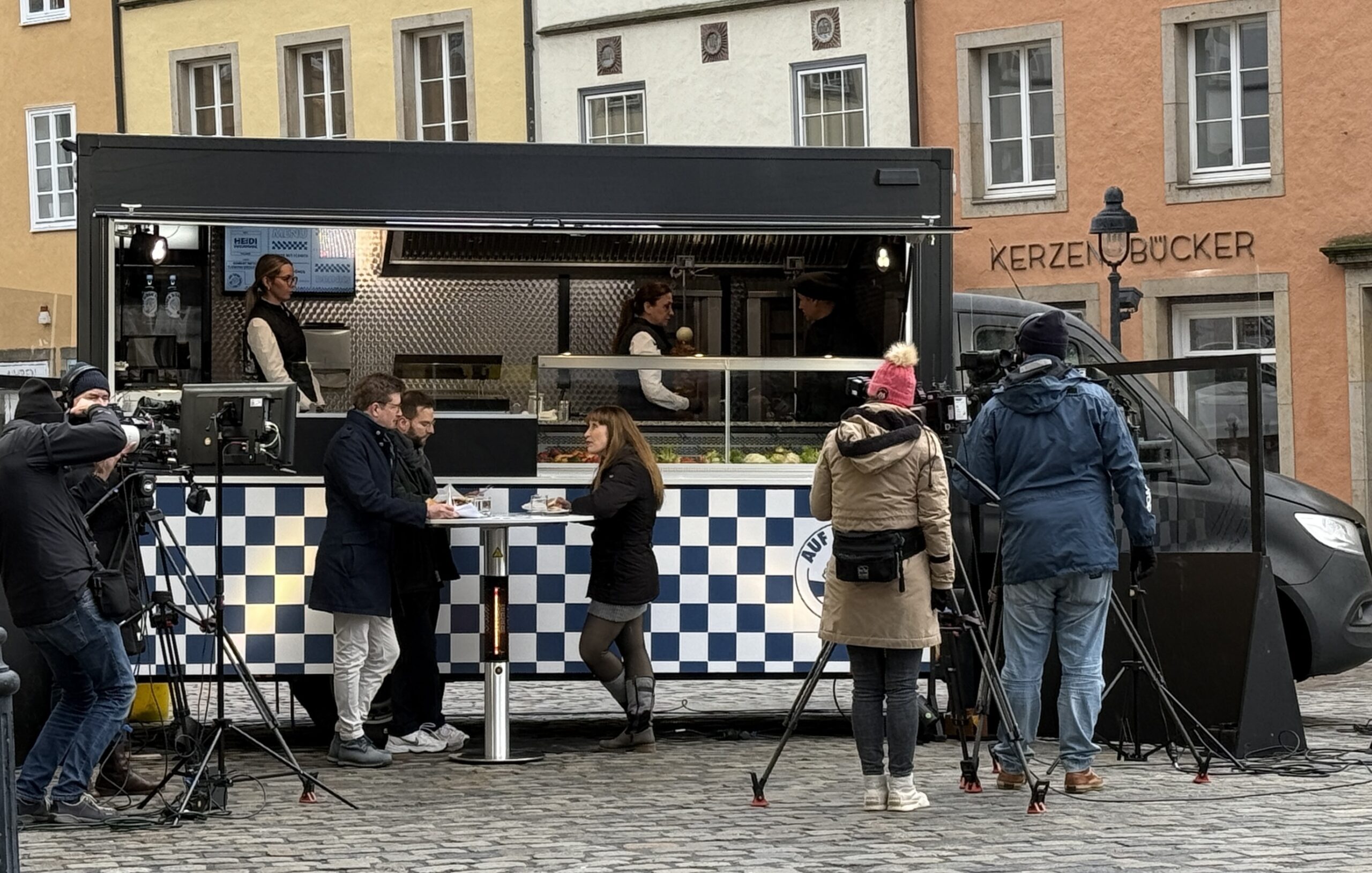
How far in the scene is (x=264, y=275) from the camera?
1182cm

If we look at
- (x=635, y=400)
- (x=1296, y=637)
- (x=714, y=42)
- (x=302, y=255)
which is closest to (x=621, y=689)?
(x=635, y=400)

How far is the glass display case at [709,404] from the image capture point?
11.0 m

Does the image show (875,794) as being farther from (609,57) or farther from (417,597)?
(609,57)

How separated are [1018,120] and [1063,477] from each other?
14.7 metres

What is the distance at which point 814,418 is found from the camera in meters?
11.2

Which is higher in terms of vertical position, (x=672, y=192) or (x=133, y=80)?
(x=133, y=80)

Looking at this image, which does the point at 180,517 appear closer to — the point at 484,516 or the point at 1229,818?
the point at 484,516

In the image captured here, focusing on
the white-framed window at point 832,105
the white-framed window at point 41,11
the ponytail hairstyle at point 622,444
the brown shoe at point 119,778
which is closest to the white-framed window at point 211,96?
the white-framed window at point 41,11

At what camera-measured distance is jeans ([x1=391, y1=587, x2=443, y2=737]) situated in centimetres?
1021

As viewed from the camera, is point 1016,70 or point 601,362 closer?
point 601,362

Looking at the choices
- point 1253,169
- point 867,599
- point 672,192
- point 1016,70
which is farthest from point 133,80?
point 867,599

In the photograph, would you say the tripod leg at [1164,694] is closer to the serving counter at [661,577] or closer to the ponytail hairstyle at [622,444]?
the serving counter at [661,577]

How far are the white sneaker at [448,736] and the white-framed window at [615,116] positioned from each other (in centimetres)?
1536

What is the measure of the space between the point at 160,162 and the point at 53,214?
2055 cm
